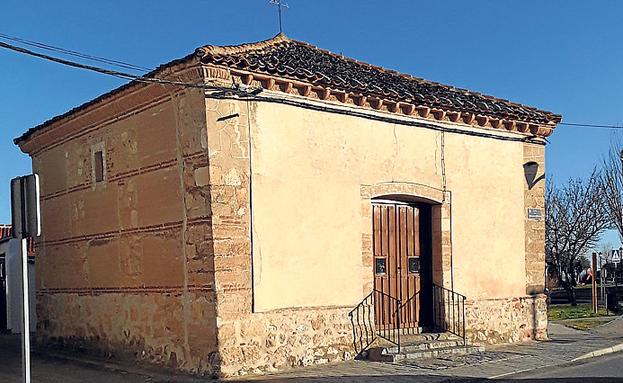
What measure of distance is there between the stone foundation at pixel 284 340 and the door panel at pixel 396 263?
1.23m

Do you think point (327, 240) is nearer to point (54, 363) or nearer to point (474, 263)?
point (474, 263)

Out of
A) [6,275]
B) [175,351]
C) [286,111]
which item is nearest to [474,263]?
[286,111]

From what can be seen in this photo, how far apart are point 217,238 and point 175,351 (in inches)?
80.5

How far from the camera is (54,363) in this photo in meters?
13.2

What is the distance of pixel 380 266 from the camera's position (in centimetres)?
1320

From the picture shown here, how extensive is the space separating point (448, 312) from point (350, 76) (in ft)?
16.1

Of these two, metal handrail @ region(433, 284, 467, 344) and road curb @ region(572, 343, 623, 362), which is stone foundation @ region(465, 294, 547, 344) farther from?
road curb @ region(572, 343, 623, 362)

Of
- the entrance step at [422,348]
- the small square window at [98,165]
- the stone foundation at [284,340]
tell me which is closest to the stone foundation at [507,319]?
the entrance step at [422,348]

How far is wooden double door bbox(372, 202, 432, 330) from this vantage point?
13172 mm

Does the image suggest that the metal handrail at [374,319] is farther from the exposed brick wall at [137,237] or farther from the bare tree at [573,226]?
the bare tree at [573,226]

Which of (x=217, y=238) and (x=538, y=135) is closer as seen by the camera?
(x=217, y=238)

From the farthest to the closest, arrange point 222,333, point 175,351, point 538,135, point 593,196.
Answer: point 593,196 < point 538,135 < point 175,351 < point 222,333

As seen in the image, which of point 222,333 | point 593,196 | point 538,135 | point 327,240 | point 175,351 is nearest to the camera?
point 222,333

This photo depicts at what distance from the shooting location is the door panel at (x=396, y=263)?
13.1m
